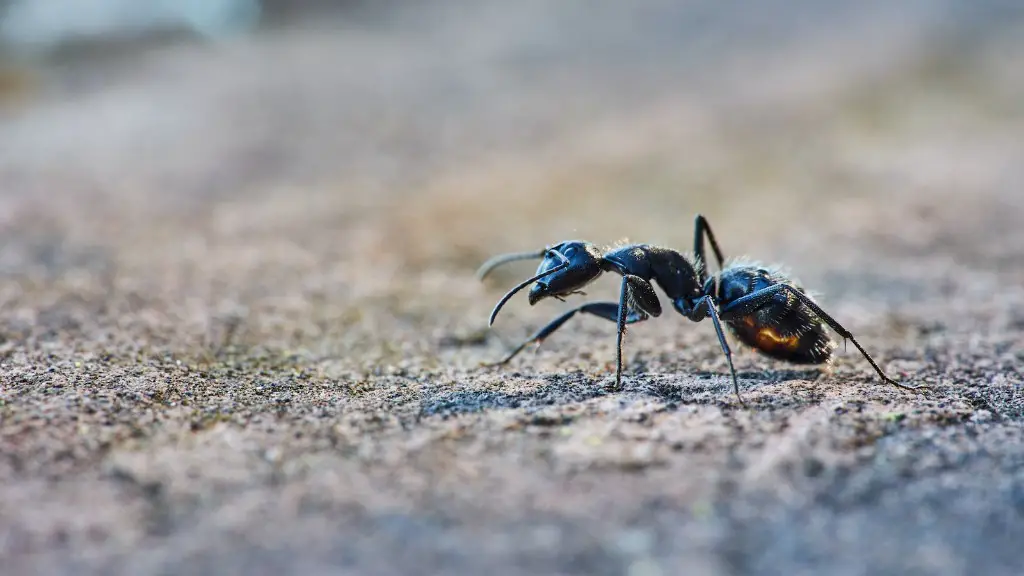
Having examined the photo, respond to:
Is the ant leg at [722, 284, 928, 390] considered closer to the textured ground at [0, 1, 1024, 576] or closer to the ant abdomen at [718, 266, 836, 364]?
the ant abdomen at [718, 266, 836, 364]

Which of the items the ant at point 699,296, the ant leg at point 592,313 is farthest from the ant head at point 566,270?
the ant leg at point 592,313

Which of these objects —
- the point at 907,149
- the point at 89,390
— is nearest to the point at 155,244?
the point at 89,390

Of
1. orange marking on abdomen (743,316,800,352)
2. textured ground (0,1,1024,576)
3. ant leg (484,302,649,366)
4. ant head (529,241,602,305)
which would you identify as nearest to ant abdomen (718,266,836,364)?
orange marking on abdomen (743,316,800,352)

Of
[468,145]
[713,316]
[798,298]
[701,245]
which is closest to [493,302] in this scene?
[701,245]

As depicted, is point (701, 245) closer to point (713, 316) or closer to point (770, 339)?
point (770, 339)

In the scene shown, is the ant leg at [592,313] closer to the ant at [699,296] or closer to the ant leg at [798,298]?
the ant at [699,296]

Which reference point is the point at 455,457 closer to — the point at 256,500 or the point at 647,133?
the point at 256,500
